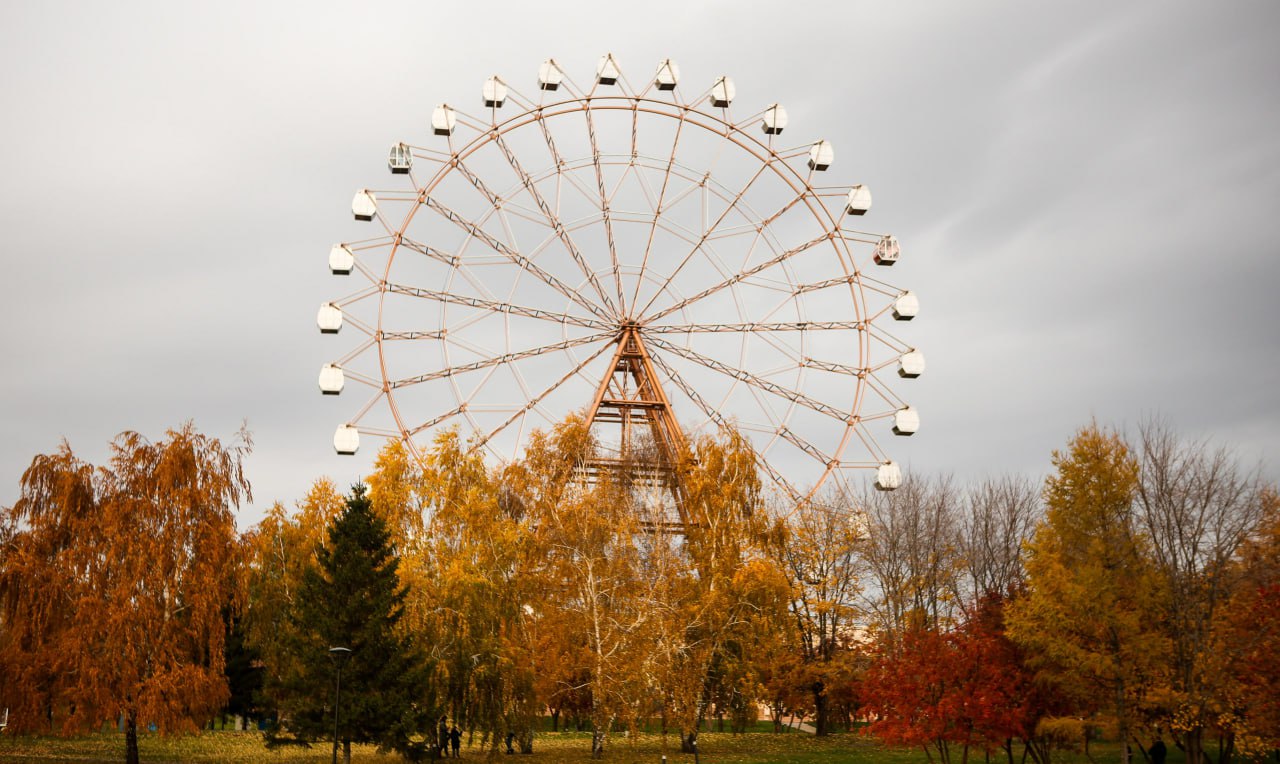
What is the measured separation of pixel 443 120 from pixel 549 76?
4015 millimetres

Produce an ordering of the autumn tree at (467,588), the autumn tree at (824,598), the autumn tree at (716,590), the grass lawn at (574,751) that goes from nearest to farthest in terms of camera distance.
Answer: the autumn tree at (467,588) → the grass lawn at (574,751) → the autumn tree at (716,590) → the autumn tree at (824,598)

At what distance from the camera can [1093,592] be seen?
26.3 meters

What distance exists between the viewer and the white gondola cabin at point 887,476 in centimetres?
3650

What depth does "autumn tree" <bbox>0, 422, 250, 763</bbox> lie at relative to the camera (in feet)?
89.0

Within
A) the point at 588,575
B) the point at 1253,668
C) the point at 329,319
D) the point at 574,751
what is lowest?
the point at 574,751

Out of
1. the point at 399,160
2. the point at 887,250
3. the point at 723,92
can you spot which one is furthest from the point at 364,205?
the point at 887,250

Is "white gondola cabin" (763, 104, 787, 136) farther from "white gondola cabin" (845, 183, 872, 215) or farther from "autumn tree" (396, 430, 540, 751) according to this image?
"autumn tree" (396, 430, 540, 751)

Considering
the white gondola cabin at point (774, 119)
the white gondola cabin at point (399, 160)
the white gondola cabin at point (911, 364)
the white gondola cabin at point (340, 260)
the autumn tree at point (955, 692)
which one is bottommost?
the autumn tree at point (955, 692)

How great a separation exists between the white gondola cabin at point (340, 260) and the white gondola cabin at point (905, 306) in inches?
723

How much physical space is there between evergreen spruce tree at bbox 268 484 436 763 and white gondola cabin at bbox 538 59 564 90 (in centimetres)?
1645

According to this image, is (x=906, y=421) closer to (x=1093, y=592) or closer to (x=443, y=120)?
(x=1093, y=592)

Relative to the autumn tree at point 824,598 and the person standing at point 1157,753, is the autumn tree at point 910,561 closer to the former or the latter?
the autumn tree at point 824,598

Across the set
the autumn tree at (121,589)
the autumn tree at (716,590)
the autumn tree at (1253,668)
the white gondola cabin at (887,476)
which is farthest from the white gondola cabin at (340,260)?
the autumn tree at (1253,668)

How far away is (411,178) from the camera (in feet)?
117
